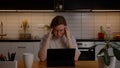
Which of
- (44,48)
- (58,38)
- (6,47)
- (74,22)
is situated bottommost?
(6,47)

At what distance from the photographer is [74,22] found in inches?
211

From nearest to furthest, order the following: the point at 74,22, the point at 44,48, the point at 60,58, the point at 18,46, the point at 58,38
→ the point at 60,58 < the point at 44,48 < the point at 58,38 < the point at 18,46 < the point at 74,22
